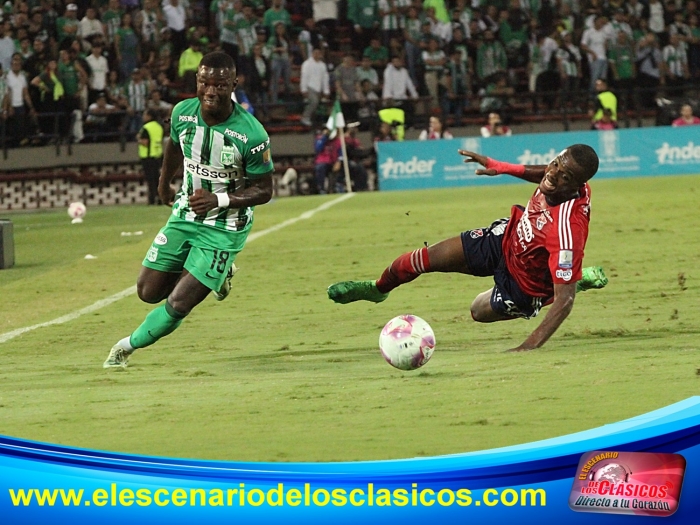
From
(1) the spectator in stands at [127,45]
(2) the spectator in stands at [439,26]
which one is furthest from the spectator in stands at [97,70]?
(2) the spectator in stands at [439,26]

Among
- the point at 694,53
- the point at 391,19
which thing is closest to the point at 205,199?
the point at 391,19

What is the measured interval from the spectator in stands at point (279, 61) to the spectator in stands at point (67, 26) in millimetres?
4652

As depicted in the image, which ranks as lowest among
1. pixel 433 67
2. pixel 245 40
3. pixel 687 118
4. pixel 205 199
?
pixel 687 118

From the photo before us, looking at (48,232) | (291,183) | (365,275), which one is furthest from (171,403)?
(291,183)

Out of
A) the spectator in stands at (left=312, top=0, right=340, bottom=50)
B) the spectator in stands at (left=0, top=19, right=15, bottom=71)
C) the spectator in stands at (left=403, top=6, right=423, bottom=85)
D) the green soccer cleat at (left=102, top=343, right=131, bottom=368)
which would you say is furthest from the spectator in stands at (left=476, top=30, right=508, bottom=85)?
the green soccer cleat at (left=102, top=343, right=131, bottom=368)

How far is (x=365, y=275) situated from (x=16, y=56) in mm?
17006

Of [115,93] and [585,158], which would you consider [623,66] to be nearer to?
[115,93]

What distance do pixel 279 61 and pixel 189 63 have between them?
2138mm

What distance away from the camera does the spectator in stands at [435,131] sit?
28.9 m

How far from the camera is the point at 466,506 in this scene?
506 centimetres

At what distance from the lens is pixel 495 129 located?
95.3 ft

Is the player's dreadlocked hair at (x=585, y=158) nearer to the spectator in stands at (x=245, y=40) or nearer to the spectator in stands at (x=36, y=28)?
the spectator in stands at (x=245, y=40)

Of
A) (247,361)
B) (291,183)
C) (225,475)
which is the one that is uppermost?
(225,475)

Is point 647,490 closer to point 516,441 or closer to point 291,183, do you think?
point 516,441
